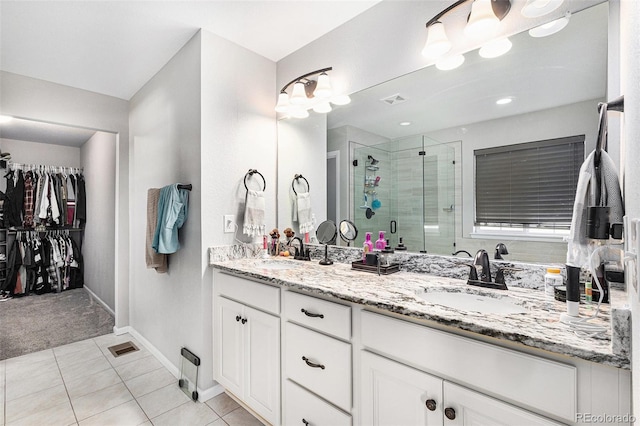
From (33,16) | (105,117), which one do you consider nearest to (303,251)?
(33,16)

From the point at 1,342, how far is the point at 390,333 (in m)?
3.88

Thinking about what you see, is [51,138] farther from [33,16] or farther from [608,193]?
[608,193]

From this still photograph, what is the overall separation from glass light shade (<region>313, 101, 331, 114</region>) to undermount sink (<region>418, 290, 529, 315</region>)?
146 centimetres

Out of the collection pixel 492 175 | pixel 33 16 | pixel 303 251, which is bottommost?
pixel 303 251

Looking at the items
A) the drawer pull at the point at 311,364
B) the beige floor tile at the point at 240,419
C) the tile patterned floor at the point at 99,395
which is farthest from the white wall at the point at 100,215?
the drawer pull at the point at 311,364

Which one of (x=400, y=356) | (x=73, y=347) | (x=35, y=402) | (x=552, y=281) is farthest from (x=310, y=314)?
(x=73, y=347)

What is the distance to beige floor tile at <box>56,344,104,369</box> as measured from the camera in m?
2.57

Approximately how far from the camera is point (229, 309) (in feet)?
6.27

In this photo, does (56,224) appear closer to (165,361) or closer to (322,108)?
(165,361)

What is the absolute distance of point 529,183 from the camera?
4.49 feet

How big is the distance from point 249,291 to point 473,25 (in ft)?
5.73

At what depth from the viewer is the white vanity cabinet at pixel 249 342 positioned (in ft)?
5.24

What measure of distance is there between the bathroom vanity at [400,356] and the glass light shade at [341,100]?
1122mm

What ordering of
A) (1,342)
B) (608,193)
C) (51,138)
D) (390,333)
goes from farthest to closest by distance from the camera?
(51,138), (1,342), (390,333), (608,193)
